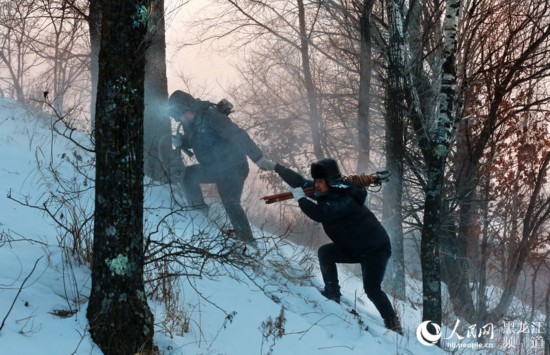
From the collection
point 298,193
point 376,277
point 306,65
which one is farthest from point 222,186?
point 306,65

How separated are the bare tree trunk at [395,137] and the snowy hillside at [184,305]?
125 inches

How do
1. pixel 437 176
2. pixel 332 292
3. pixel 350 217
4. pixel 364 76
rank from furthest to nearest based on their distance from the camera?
pixel 364 76 → pixel 437 176 → pixel 332 292 → pixel 350 217

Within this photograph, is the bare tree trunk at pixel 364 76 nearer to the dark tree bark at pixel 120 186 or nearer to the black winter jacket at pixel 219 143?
the black winter jacket at pixel 219 143

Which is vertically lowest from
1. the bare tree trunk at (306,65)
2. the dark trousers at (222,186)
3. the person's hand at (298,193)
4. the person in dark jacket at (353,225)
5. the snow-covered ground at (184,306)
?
the snow-covered ground at (184,306)

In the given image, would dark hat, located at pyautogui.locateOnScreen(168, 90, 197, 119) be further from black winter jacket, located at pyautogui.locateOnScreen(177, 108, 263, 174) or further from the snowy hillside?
the snowy hillside

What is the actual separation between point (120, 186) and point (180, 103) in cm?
479

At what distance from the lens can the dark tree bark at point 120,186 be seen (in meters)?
3.63

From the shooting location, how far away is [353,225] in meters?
6.41

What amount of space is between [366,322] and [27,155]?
15.4 feet

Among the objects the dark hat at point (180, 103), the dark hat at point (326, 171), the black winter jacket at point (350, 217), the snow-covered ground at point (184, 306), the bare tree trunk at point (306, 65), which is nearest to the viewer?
the snow-covered ground at point (184, 306)

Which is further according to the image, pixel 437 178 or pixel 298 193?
pixel 437 178

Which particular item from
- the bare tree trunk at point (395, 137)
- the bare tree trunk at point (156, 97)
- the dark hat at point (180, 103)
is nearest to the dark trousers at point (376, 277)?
the dark hat at point (180, 103)

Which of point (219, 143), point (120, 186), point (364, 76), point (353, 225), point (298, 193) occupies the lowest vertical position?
point (120, 186)

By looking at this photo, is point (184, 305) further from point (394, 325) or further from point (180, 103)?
point (180, 103)
